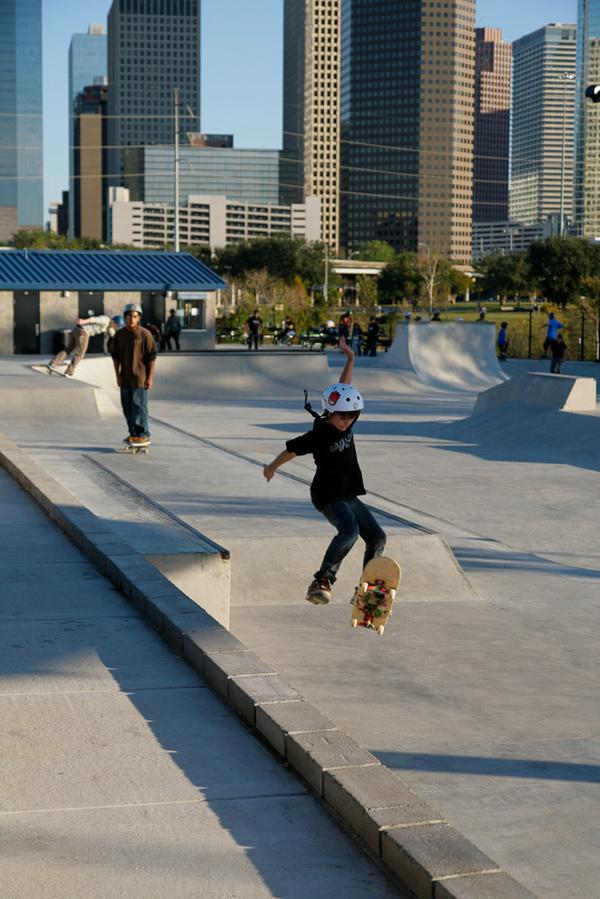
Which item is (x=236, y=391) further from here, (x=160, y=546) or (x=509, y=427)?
(x=160, y=546)

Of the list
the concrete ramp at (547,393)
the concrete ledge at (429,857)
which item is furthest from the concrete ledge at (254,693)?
the concrete ramp at (547,393)

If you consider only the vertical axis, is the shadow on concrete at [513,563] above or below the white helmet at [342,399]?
below

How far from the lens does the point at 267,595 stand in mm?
10055

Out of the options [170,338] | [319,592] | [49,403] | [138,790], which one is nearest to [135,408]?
[49,403]

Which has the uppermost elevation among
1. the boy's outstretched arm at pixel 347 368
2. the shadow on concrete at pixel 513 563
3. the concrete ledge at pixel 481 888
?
the boy's outstretched arm at pixel 347 368

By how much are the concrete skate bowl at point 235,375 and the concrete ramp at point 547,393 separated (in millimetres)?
8586

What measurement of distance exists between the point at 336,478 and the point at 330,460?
0.40 ft

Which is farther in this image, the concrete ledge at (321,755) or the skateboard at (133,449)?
the skateboard at (133,449)

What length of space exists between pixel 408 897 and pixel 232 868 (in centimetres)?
54

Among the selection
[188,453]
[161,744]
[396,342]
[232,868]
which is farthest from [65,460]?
[396,342]

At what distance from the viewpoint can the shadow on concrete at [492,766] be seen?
18.8 ft

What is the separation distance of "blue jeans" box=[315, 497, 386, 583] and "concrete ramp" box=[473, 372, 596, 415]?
1527 centimetres

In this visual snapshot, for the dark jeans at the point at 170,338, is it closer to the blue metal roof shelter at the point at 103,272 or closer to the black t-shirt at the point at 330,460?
the blue metal roof shelter at the point at 103,272

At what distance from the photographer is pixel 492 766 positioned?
5.85 meters
